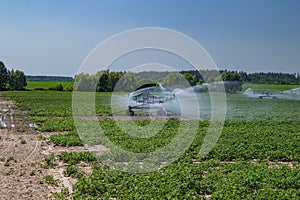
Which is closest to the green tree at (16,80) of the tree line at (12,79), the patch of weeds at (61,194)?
the tree line at (12,79)

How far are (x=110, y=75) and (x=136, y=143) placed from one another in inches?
1858

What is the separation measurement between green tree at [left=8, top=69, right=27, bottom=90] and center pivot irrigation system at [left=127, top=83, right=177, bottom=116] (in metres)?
A: 61.8

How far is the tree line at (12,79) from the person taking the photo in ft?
265

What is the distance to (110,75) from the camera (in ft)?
198

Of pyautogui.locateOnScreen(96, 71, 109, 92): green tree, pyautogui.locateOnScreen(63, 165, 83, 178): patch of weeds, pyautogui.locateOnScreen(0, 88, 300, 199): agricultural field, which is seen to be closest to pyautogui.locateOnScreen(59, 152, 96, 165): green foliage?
pyautogui.locateOnScreen(0, 88, 300, 199): agricultural field

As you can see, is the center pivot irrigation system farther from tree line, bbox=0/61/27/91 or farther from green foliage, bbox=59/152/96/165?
tree line, bbox=0/61/27/91

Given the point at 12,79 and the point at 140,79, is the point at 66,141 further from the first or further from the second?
the point at 12,79

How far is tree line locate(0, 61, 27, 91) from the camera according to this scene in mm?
80775

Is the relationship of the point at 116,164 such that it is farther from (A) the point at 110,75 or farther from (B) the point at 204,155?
(A) the point at 110,75

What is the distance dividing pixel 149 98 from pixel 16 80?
63156mm

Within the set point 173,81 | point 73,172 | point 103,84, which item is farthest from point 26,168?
point 103,84

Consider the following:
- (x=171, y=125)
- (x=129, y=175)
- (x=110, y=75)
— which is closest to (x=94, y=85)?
(x=110, y=75)

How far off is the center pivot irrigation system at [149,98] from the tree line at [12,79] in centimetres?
6193

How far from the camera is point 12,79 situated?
8119cm
